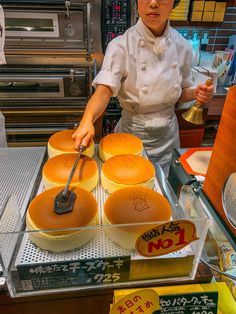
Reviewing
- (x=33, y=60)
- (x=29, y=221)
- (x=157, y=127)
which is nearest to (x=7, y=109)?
(x=33, y=60)

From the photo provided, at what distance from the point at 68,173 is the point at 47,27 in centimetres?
185

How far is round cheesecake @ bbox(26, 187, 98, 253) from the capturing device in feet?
1.92

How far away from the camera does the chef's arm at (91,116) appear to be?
3.03 ft

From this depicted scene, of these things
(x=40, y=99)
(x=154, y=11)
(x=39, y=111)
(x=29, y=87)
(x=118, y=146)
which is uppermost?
(x=154, y=11)

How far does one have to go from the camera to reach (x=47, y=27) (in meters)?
2.20

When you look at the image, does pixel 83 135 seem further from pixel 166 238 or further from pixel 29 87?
pixel 29 87

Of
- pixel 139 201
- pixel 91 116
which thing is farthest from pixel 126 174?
pixel 91 116

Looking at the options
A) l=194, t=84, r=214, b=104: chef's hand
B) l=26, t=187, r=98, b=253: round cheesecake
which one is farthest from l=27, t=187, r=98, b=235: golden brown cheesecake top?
l=194, t=84, r=214, b=104: chef's hand

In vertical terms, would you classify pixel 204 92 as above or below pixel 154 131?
above

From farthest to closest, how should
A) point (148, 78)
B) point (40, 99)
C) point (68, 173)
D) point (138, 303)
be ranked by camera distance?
1. point (40, 99)
2. point (148, 78)
3. point (68, 173)
4. point (138, 303)

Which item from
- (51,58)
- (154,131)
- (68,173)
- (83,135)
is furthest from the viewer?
(51,58)

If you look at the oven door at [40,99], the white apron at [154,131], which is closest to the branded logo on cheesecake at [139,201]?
the white apron at [154,131]

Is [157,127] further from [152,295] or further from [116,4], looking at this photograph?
[116,4]

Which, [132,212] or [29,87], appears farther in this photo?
[29,87]
